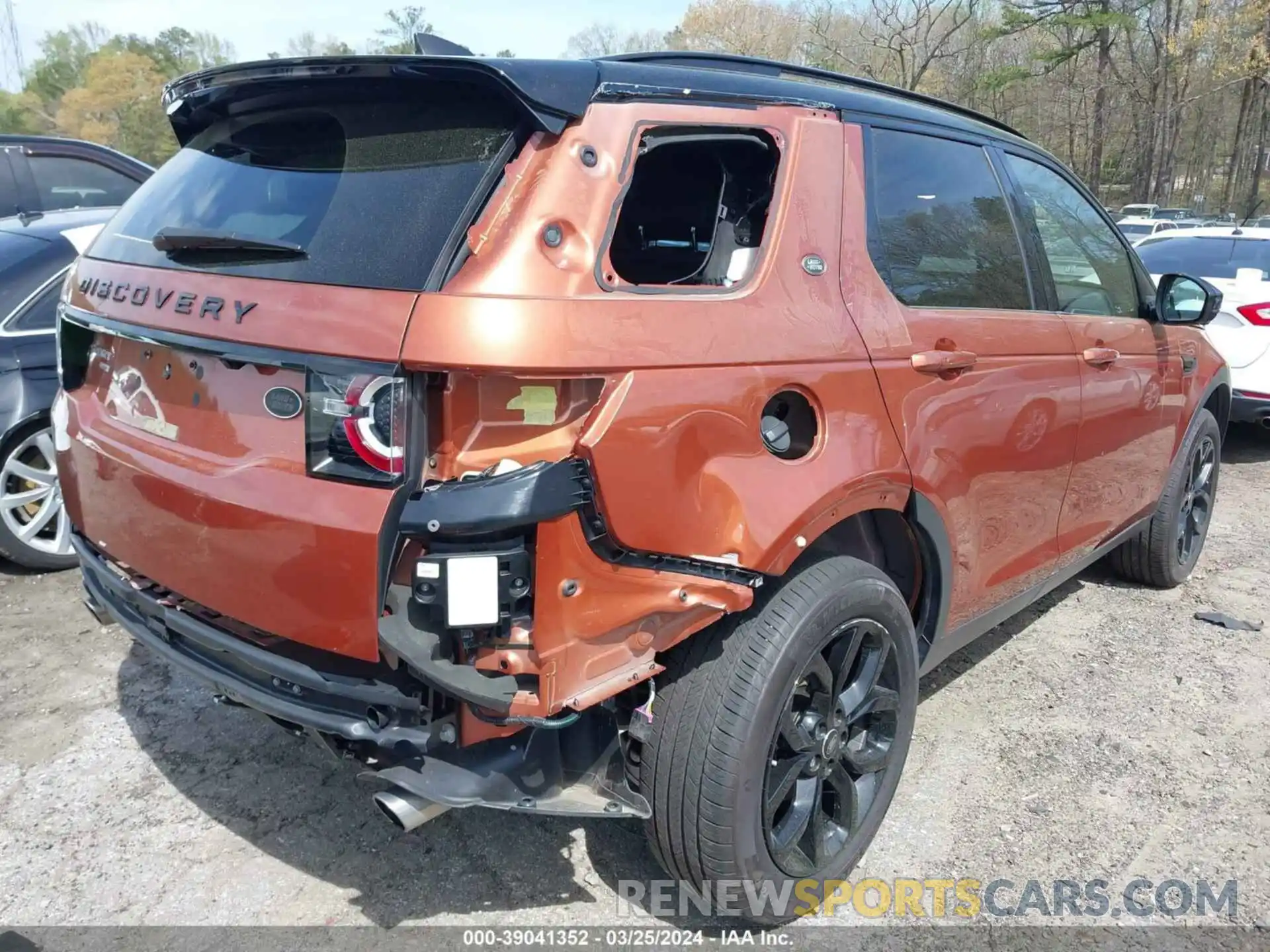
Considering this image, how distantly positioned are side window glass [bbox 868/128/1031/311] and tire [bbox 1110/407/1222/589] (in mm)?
1943

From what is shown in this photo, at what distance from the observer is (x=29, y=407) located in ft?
14.1

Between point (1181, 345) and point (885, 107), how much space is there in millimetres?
2391

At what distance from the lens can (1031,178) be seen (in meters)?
3.36

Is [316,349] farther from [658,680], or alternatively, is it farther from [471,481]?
[658,680]

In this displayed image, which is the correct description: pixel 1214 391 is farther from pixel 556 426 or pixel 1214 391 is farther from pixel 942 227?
pixel 556 426

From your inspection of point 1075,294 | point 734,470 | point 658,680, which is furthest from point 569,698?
point 1075,294

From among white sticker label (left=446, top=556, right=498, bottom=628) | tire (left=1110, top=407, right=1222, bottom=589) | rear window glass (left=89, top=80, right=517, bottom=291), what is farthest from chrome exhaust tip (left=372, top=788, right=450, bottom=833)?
tire (left=1110, top=407, right=1222, bottom=589)

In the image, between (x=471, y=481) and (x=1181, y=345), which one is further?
(x=1181, y=345)

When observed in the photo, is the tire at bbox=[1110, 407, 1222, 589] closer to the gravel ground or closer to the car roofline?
the gravel ground

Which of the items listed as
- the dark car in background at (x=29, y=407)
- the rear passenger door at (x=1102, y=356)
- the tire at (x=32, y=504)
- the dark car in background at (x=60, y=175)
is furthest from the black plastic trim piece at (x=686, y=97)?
the dark car in background at (x=60, y=175)

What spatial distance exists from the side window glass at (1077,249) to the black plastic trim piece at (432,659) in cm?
248

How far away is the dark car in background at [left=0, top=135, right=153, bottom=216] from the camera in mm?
5801

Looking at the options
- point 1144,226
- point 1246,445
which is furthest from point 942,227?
point 1144,226

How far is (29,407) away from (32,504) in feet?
1.63
